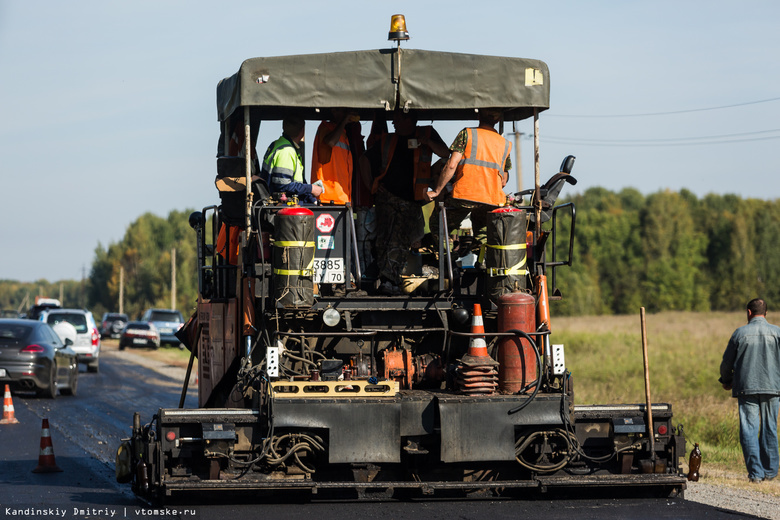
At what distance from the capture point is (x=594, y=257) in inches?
3570

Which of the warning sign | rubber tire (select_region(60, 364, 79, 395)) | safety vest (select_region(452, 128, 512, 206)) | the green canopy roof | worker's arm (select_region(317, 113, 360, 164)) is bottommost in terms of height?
rubber tire (select_region(60, 364, 79, 395))

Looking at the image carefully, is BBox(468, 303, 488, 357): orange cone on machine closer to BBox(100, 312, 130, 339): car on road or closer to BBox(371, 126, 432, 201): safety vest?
BBox(371, 126, 432, 201): safety vest

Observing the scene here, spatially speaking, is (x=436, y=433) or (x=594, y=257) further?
(x=594, y=257)

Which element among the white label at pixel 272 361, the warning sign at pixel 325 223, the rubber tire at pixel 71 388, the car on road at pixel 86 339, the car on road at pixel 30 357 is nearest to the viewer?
the white label at pixel 272 361

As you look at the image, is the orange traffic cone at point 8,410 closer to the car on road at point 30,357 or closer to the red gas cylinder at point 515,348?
the car on road at point 30,357

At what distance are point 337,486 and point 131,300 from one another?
94.9 meters

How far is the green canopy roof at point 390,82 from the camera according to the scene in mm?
9344

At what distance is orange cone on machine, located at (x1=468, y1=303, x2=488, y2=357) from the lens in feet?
29.5

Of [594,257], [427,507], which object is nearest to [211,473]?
[427,507]

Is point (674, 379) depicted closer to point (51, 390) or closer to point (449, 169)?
point (51, 390)

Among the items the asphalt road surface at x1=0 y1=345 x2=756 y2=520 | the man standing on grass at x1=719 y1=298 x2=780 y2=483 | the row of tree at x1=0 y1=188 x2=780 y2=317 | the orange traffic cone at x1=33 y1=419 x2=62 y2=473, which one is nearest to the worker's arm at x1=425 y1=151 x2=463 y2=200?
the asphalt road surface at x1=0 y1=345 x2=756 y2=520

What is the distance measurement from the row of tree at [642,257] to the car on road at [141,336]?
35.8 meters

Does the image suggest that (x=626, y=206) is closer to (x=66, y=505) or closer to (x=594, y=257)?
(x=594, y=257)

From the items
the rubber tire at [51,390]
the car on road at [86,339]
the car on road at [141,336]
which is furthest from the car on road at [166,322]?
the rubber tire at [51,390]
